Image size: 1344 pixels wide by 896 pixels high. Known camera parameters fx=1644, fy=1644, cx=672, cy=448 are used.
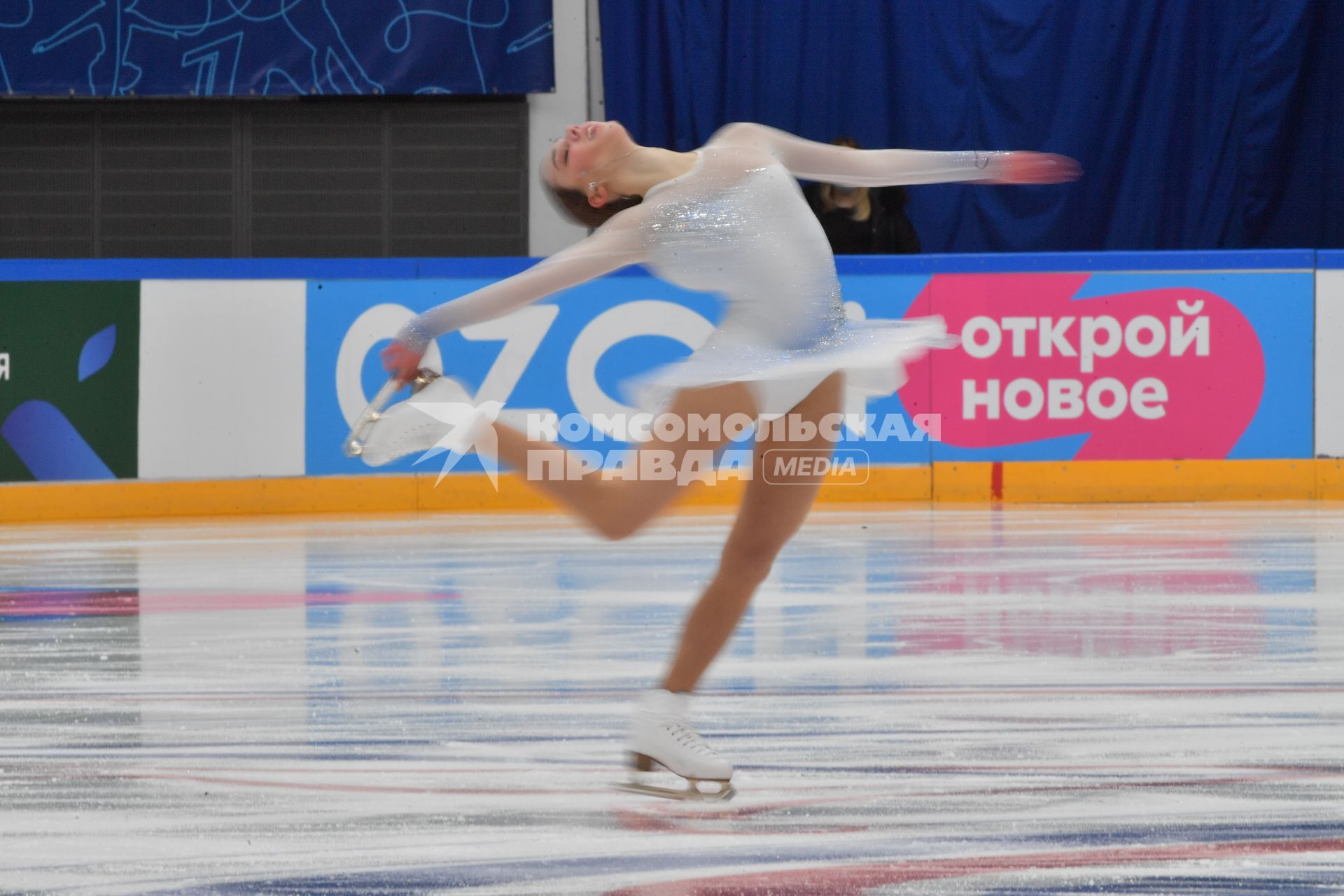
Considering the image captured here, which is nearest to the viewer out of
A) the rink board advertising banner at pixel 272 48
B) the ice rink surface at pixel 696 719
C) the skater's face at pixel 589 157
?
the ice rink surface at pixel 696 719

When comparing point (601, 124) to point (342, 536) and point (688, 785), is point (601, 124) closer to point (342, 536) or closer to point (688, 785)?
point (688, 785)

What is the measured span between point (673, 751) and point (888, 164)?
1118 mm

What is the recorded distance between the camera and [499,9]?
9.45m

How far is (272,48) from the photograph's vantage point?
9.35 m

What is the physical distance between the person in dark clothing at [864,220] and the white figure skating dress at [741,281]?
5418 mm

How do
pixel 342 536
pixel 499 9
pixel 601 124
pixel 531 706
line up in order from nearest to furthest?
pixel 601 124 < pixel 531 706 < pixel 342 536 < pixel 499 9

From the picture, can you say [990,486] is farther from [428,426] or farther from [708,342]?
[428,426]

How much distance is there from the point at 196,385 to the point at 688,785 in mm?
5390

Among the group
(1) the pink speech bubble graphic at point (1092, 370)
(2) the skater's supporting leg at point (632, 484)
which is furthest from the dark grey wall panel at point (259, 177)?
(2) the skater's supporting leg at point (632, 484)

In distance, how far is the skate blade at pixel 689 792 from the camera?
2539mm

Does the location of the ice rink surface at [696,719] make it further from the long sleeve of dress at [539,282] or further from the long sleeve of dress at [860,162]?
the long sleeve of dress at [860,162]

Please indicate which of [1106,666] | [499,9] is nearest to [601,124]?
[1106,666]

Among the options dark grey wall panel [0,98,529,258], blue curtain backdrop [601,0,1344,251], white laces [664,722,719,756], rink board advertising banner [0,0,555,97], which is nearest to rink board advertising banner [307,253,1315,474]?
blue curtain backdrop [601,0,1344,251]

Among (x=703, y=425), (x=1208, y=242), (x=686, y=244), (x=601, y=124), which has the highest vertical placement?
(x=1208, y=242)
